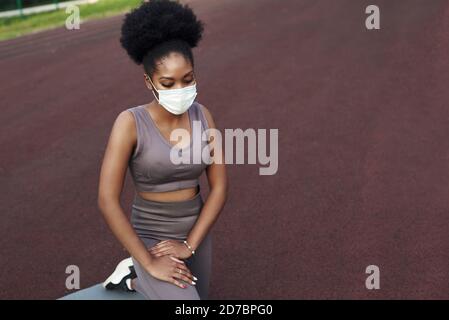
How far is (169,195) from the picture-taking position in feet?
10.4

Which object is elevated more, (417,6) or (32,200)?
(417,6)

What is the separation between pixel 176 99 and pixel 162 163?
1.09 feet

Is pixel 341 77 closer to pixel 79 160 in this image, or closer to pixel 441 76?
pixel 441 76

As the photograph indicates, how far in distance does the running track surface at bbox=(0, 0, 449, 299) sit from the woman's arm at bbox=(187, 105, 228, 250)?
1555 millimetres

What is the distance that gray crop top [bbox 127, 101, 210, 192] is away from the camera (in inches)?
118

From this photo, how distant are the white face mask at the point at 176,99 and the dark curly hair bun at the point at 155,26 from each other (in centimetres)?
18

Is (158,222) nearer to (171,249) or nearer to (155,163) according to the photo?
(171,249)

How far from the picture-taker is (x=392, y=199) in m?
6.03

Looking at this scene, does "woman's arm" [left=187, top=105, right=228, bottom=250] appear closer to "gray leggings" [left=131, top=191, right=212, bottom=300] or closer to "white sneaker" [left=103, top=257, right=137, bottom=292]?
"gray leggings" [left=131, top=191, right=212, bottom=300]

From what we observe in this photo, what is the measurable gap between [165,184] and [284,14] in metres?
14.0

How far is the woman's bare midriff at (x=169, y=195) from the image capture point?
316cm

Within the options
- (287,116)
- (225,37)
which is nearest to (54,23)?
(225,37)

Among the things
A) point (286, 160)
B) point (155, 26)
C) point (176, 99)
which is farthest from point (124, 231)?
point (286, 160)

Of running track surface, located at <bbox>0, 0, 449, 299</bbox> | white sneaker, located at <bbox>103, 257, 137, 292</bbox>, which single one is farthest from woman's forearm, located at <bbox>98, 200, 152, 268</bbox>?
running track surface, located at <bbox>0, 0, 449, 299</bbox>
